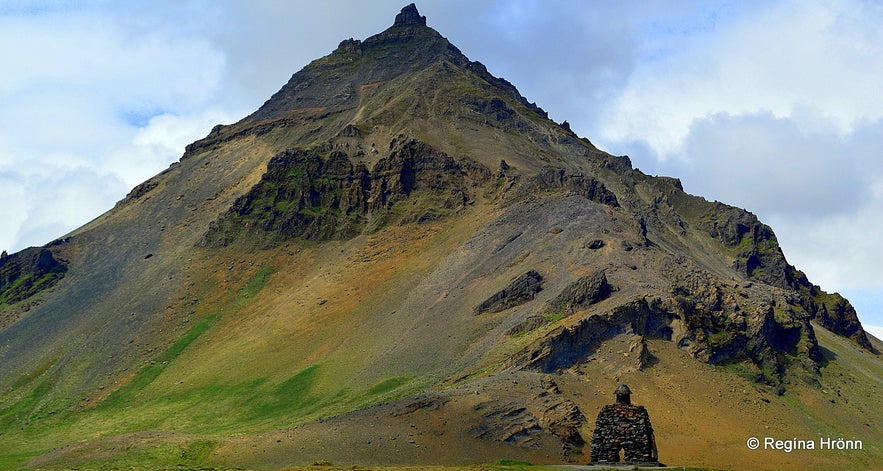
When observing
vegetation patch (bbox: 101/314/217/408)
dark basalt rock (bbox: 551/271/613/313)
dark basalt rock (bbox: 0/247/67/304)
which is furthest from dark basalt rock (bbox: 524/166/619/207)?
dark basalt rock (bbox: 0/247/67/304)

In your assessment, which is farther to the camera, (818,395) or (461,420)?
(818,395)

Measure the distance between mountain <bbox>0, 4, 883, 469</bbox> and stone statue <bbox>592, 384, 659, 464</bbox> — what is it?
22.0 m

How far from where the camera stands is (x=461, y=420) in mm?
77688

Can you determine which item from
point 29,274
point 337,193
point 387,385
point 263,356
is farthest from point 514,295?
point 29,274

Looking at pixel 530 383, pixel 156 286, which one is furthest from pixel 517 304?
pixel 156 286

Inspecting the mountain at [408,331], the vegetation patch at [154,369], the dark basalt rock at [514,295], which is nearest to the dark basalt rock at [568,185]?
the mountain at [408,331]

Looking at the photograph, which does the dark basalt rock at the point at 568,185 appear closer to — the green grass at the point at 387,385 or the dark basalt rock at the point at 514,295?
the dark basalt rock at the point at 514,295

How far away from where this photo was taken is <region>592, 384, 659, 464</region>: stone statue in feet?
165

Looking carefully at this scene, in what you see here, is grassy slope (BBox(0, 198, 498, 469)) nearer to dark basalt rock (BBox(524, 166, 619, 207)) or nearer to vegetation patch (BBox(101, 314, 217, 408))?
vegetation patch (BBox(101, 314, 217, 408))

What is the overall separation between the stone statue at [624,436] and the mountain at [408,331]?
21994 mm

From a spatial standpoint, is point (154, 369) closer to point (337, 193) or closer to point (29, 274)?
point (337, 193)

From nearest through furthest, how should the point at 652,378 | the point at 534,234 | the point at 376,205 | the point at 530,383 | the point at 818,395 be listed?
the point at 530,383
the point at 652,378
the point at 818,395
the point at 534,234
the point at 376,205

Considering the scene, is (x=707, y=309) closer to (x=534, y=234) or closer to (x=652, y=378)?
(x=652, y=378)

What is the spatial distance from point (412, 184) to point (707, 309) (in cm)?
8673
